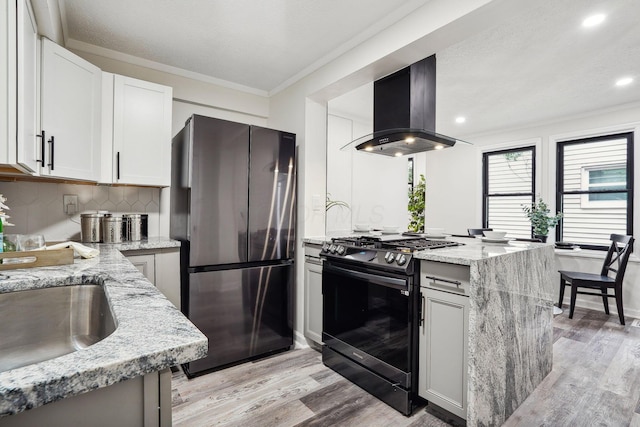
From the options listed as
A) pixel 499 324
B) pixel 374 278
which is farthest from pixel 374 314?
pixel 499 324

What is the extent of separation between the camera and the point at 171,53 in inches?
103

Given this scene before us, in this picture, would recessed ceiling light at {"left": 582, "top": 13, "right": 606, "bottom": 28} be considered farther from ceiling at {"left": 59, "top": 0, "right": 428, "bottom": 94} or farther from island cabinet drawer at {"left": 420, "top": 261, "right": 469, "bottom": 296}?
island cabinet drawer at {"left": 420, "top": 261, "right": 469, "bottom": 296}

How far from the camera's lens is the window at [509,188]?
15.9ft

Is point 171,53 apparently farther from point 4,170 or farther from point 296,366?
point 296,366

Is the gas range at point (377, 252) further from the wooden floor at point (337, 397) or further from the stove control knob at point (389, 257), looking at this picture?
the wooden floor at point (337, 397)

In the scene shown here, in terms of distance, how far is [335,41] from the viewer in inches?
95.7

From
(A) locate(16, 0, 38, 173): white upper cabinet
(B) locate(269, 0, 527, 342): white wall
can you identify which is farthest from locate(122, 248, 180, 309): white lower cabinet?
(B) locate(269, 0, 527, 342): white wall

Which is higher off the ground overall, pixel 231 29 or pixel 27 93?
pixel 231 29

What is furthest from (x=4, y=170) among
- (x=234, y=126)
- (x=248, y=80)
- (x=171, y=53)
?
(x=248, y=80)

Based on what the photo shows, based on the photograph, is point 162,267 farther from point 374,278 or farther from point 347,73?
point 347,73

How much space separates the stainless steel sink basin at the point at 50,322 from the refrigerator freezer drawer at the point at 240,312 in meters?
1.20

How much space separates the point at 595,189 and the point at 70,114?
5649 millimetres

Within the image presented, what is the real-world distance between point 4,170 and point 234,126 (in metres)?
1.36

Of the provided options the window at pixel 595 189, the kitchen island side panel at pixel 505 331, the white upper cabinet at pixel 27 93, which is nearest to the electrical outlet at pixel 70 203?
the white upper cabinet at pixel 27 93
